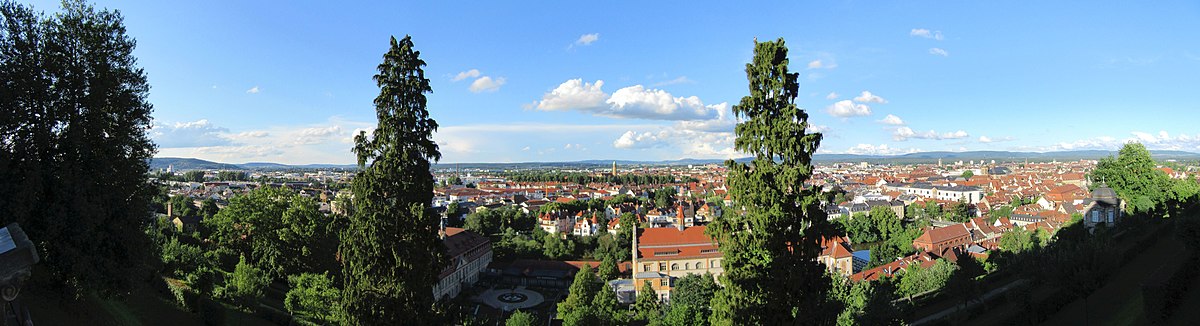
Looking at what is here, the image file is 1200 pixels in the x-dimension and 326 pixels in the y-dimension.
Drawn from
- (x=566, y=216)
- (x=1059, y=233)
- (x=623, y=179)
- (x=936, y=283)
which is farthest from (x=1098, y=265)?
(x=623, y=179)

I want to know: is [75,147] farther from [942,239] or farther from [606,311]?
[942,239]

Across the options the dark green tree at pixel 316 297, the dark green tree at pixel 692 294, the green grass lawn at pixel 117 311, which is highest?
the green grass lawn at pixel 117 311

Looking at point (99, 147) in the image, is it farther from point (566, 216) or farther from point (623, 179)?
point (623, 179)

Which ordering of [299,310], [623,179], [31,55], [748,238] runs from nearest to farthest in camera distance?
[748,238] < [31,55] < [299,310] < [623,179]

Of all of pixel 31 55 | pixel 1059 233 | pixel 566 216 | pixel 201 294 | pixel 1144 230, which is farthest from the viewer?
pixel 566 216

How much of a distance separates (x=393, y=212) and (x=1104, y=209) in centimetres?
3420

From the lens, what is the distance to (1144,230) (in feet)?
90.2

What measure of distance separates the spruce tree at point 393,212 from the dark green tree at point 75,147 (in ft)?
17.6

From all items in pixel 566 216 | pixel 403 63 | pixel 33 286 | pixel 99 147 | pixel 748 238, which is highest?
pixel 403 63

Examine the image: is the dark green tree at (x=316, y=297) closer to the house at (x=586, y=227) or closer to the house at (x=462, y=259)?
the house at (x=462, y=259)

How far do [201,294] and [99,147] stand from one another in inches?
284

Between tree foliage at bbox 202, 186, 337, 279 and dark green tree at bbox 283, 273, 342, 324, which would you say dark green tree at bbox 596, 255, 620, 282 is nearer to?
tree foliage at bbox 202, 186, 337, 279

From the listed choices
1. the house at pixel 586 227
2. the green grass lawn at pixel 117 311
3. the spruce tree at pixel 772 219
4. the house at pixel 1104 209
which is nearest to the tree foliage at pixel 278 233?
the green grass lawn at pixel 117 311

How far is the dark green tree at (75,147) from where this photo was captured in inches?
410
